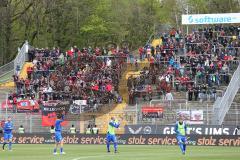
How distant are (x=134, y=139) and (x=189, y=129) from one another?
4613 millimetres

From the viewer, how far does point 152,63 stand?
6469cm

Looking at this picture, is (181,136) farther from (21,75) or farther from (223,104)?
(21,75)

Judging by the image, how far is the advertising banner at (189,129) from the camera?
2002 inches

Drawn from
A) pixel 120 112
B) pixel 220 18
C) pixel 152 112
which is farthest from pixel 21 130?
pixel 220 18

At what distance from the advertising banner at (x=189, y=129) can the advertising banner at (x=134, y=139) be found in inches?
90.8

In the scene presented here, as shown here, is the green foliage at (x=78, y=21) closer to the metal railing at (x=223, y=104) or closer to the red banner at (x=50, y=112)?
the red banner at (x=50, y=112)

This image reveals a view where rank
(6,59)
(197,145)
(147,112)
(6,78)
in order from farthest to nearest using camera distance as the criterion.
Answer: (6,59) → (6,78) → (147,112) → (197,145)

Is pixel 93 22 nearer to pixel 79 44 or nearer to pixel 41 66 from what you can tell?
pixel 79 44

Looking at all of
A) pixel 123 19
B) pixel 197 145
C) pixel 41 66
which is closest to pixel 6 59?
pixel 123 19

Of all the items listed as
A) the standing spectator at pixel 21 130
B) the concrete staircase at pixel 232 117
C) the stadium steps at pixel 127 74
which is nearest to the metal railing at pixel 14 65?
the stadium steps at pixel 127 74

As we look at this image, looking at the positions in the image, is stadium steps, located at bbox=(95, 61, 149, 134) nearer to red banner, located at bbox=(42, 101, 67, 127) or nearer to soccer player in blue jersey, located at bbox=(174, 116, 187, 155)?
red banner, located at bbox=(42, 101, 67, 127)

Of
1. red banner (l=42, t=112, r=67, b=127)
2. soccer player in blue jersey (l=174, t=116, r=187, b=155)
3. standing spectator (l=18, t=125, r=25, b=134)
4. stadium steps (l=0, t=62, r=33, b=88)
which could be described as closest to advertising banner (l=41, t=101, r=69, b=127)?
red banner (l=42, t=112, r=67, b=127)

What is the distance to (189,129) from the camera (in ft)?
172

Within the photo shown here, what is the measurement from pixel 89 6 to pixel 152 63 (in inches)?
1281
